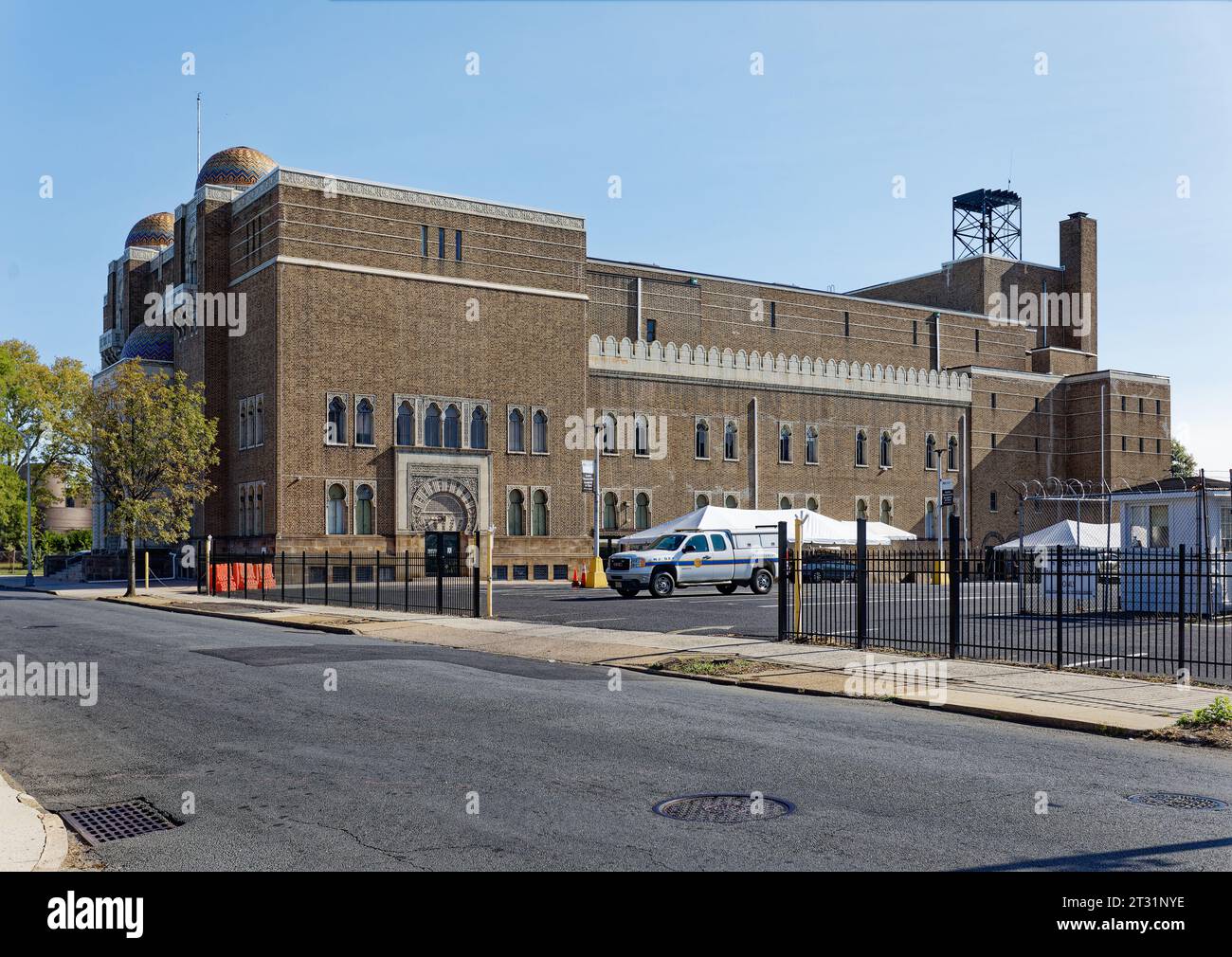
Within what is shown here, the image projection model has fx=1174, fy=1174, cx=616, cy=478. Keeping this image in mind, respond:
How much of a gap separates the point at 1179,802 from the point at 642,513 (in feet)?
180

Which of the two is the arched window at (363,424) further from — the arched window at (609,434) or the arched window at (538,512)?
the arched window at (609,434)

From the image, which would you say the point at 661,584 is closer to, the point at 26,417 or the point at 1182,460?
the point at 26,417

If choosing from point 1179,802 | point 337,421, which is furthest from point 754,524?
point 1179,802

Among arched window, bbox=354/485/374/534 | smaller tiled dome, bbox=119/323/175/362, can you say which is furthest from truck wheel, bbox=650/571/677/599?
smaller tiled dome, bbox=119/323/175/362

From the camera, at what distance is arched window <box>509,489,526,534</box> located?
5838 centimetres

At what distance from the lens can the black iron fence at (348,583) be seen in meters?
32.0

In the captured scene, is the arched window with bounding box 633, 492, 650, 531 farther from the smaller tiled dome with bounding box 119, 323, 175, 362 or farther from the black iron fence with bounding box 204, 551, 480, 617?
the smaller tiled dome with bounding box 119, 323, 175, 362

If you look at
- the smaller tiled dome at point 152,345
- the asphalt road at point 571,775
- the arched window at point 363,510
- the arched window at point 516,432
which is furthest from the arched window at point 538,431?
the asphalt road at point 571,775

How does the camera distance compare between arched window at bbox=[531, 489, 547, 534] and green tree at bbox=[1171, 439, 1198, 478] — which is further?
green tree at bbox=[1171, 439, 1198, 478]

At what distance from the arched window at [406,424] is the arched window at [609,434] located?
439 inches

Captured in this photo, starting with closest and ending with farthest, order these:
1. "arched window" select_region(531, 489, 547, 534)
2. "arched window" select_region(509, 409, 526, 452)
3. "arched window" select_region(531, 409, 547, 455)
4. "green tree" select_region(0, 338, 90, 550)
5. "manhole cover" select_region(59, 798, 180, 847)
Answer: "manhole cover" select_region(59, 798, 180, 847) → "arched window" select_region(509, 409, 526, 452) → "arched window" select_region(531, 489, 547, 534) → "arched window" select_region(531, 409, 547, 455) → "green tree" select_region(0, 338, 90, 550)

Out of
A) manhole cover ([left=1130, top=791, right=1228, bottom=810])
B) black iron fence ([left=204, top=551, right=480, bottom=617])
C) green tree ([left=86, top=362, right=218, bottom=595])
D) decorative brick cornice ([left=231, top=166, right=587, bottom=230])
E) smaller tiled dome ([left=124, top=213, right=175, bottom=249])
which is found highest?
smaller tiled dome ([left=124, top=213, right=175, bottom=249])

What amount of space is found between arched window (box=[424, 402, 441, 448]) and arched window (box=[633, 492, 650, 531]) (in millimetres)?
12224
